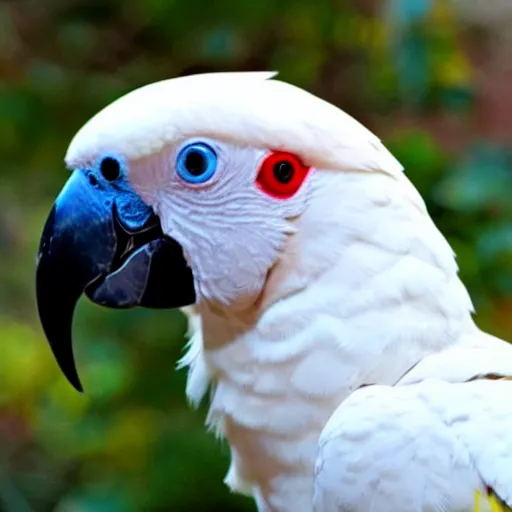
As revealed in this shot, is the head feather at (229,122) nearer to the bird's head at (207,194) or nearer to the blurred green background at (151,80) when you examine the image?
the bird's head at (207,194)

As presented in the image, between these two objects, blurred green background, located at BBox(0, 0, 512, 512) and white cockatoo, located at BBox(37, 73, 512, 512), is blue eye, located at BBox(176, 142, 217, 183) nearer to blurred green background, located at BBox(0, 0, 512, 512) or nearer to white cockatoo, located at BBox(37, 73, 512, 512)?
white cockatoo, located at BBox(37, 73, 512, 512)

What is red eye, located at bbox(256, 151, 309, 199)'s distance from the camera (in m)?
0.89

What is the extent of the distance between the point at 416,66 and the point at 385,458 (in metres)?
1.02

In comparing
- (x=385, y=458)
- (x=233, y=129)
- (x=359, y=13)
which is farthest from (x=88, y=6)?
(x=385, y=458)

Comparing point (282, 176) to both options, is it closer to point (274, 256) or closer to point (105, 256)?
point (274, 256)

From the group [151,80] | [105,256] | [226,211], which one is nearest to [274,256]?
[226,211]

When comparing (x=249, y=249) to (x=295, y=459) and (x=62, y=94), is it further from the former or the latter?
(x=62, y=94)

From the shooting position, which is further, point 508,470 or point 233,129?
point 233,129

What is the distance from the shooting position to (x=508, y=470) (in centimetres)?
77

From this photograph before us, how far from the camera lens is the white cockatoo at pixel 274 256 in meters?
0.88

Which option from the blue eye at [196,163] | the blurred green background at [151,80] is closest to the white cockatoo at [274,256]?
the blue eye at [196,163]

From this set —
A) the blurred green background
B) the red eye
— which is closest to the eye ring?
the red eye

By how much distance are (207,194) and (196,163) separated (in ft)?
0.11

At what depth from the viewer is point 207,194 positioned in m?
0.89
